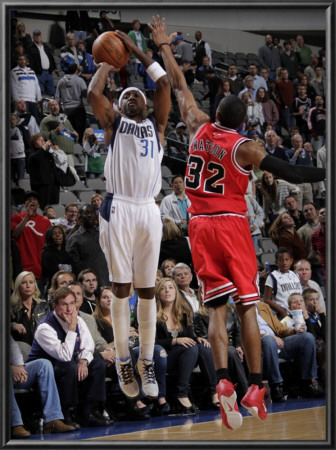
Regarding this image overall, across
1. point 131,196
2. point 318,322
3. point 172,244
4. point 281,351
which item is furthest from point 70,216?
point 318,322

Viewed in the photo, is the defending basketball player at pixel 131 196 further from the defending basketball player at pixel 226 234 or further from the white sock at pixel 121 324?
the defending basketball player at pixel 226 234

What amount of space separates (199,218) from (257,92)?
1551 millimetres

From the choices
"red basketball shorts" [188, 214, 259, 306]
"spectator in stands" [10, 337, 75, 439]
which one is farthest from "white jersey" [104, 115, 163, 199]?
"spectator in stands" [10, 337, 75, 439]

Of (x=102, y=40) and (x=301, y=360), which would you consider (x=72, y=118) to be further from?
(x=301, y=360)

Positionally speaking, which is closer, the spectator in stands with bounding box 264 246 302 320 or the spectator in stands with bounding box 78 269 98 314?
the spectator in stands with bounding box 78 269 98 314

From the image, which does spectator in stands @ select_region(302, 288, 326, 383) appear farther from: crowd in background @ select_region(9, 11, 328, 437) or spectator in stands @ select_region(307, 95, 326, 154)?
spectator in stands @ select_region(307, 95, 326, 154)

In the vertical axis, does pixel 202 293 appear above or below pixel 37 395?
above

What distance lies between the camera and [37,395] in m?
8.44

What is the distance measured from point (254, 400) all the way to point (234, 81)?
2.81 meters

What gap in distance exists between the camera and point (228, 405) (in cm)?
818

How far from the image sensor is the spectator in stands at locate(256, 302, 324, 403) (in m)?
8.78

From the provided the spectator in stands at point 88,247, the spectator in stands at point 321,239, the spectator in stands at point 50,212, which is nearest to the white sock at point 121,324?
the spectator in stands at point 88,247

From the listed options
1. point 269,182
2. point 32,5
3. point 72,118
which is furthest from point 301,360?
point 32,5

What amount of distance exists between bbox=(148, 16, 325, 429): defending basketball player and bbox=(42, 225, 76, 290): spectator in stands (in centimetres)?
118
